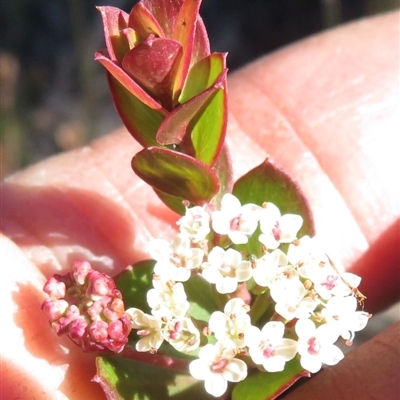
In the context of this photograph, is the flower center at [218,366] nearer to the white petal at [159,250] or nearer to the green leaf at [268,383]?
the green leaf at [268,383]

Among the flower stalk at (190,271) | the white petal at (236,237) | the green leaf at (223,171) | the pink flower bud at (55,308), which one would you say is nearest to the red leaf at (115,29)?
the flower stalk at (190,271)

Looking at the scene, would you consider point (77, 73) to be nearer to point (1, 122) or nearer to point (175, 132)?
point (1, 122)

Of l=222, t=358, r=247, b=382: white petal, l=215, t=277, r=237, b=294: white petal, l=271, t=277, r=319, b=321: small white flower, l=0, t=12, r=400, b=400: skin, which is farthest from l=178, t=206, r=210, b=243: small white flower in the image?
l=0, t=12, r=400, b=400: skin

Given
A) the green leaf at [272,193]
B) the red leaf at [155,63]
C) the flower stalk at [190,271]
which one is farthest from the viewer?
the green leaf at [272,193]

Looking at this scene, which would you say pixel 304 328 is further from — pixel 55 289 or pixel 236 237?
pixel 55 289

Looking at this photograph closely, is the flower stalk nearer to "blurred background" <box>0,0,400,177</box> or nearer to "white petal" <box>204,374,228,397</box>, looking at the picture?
"white petal" <box>204,374,228,397</box>

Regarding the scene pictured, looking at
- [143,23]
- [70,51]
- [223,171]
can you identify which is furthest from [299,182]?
[70,51]
